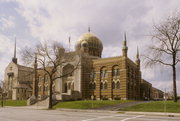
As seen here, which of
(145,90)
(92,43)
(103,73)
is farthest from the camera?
(145,90)

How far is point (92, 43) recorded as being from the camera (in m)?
70.6

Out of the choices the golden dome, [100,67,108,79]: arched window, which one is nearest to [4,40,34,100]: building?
the golden dome

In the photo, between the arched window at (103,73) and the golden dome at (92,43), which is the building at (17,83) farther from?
the arched window at (103,73)

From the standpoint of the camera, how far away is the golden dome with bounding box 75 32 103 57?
70.1 meters

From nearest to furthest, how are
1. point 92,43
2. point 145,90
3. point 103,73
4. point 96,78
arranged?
point 103,73 → point 96,78 → point 92,43 → point 145,90

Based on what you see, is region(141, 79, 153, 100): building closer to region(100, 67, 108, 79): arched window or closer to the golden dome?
region(100, 67, 108, 79): arched window

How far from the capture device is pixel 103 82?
58.3 m

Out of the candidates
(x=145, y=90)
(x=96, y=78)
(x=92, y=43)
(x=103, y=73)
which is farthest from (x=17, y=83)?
(x=145, y=90)

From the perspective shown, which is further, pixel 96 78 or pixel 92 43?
pixel 92 43

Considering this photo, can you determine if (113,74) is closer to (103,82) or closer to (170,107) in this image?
(103,82)

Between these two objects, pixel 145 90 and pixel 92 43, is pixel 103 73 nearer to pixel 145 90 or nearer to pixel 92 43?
pixel 92 43

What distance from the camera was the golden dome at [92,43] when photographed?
70.1 m

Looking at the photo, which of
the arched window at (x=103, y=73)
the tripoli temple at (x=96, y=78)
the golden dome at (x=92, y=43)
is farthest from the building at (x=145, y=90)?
the golden dome at (x=92, y=43)

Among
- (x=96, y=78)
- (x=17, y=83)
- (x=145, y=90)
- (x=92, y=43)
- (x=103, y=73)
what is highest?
(x=92, y=43)
